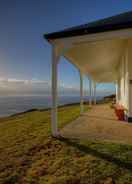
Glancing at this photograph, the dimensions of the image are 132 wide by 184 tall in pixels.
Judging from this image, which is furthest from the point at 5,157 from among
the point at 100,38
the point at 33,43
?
the point at 33,43

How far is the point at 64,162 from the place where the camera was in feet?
11.5

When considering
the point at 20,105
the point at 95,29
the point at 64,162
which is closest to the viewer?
the point at 64,162

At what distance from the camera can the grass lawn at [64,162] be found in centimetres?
294

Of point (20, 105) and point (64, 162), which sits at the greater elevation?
point (64, 162)

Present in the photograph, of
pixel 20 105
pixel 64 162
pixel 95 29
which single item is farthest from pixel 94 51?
pixel 20 105

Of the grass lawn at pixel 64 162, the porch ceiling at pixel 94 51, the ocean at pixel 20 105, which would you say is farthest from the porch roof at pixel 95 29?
the ocean at pixel 20 105

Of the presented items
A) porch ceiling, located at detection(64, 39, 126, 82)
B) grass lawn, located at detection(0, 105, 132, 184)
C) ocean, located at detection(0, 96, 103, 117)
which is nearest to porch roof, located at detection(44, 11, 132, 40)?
porch ceiling, located at detection(64, 39, 126, 82)

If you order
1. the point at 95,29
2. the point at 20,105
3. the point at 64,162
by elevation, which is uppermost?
the point at 95,29

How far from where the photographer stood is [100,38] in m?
4.73

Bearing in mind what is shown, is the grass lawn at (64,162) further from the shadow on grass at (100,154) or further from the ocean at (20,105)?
the ocean at (20,105)

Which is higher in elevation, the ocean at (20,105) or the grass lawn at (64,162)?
the grass lawn at (64,162)

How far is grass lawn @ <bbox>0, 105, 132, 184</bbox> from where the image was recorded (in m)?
2.94

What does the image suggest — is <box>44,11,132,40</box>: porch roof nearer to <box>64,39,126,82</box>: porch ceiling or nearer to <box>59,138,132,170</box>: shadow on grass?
<box>64,39,126,82</box>: porch ceiling

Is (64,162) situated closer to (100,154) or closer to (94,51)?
(100,154)
